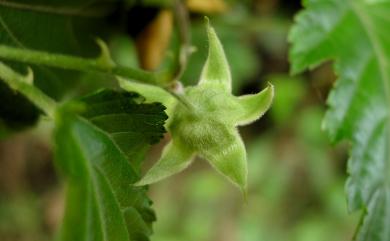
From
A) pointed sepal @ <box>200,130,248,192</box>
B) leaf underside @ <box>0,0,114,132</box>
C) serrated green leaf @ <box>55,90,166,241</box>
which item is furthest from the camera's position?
leaf underside @ <box>0,0,114,132</box>

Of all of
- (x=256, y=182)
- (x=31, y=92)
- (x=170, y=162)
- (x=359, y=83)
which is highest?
(x=31, y=92)

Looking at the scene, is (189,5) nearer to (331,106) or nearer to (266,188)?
(331,106)

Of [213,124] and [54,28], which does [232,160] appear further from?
[54,28]

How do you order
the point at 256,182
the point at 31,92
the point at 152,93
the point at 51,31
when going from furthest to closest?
1. the point at 256,182
2. the point at 51,31
3. the point at 152,93
4. the point at 31,92

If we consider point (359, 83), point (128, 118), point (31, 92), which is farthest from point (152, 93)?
point (359, 83)

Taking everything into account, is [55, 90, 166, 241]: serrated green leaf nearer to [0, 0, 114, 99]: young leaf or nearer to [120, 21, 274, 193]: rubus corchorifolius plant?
[120, 21, 274, 193]: rubus corchorifolius plant

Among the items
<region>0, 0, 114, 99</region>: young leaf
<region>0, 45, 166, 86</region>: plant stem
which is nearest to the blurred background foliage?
<region>0, 0, 114, 99</region>: young leaf

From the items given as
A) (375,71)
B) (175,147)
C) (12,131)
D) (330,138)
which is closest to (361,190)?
(330,138)
